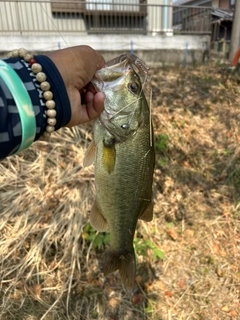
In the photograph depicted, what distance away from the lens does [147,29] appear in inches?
490

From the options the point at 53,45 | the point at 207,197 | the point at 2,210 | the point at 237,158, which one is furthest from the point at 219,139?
the point at 53,45

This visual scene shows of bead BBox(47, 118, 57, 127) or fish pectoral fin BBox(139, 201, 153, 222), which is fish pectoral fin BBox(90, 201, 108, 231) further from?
bead BBox(47, 118, 57, 127)

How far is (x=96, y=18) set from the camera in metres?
11.4

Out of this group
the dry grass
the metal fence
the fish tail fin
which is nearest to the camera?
the fish tail fin

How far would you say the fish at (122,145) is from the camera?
6.22ft

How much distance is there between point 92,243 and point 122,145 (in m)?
2.32

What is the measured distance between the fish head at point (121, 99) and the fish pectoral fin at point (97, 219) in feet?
1.90

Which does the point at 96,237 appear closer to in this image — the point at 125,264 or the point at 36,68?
the point at 125,264

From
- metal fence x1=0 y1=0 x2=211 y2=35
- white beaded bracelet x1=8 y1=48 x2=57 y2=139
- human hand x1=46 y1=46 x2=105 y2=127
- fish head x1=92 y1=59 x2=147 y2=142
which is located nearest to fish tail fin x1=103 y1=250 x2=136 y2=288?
fish head x1=92 y1=59 x2=147 y2=142

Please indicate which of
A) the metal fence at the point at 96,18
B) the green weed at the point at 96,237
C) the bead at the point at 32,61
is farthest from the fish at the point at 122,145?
the metal fence at the point at 96,18

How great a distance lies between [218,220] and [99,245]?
2.08 metres

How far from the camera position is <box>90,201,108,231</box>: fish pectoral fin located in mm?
2227

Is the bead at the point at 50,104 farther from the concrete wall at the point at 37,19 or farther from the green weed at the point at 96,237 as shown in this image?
the concrete wall at the point at 37,19

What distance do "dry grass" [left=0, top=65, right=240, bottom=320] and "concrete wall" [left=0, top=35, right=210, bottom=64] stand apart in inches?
202
